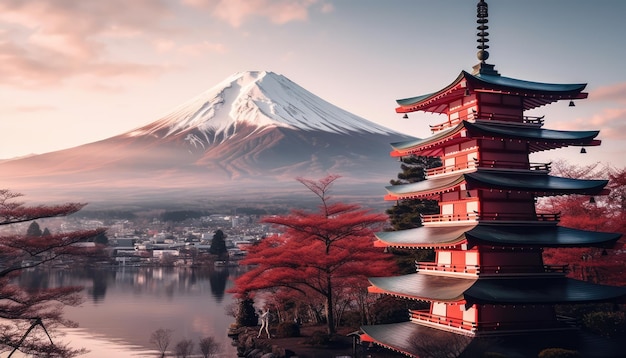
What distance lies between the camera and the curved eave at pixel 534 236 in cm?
1838

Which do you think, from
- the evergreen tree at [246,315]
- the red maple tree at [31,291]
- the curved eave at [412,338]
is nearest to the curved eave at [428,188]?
the curved eave at [412,338]

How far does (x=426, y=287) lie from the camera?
2016 centimetres

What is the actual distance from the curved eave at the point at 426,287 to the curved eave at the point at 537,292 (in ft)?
1.59

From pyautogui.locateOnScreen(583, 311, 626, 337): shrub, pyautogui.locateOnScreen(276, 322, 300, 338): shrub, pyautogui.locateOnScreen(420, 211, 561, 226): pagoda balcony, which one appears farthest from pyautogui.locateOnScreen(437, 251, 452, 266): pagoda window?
pyautogui.locateOnScreen(276, 322, 300, 338): shrub

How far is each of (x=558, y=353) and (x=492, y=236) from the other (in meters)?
3.69

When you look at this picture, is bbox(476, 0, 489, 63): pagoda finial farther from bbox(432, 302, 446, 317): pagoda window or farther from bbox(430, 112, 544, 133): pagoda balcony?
bbox(432, 302, 446, 317): pagoda window

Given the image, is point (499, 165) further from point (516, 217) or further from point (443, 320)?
→ point (443, 320)

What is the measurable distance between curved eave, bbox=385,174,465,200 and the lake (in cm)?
1324

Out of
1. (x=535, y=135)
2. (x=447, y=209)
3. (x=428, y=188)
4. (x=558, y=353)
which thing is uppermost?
(x=535, y=135)

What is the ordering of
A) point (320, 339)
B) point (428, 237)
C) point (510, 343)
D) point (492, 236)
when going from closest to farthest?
point (510, 343)
point (492, 236)
point (428, 237)
point (320, 339)

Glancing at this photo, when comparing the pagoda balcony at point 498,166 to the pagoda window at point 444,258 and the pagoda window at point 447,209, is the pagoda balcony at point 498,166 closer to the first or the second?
the pagoda window at point 447,209

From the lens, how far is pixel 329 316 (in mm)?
28906

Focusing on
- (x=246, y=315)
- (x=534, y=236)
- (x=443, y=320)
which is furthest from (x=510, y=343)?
(x=246, y=315)

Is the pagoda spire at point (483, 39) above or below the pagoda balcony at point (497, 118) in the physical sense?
above
